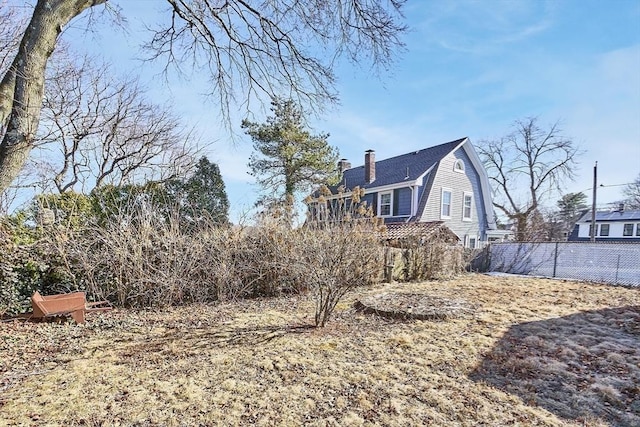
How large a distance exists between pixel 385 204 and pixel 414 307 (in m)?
11.8

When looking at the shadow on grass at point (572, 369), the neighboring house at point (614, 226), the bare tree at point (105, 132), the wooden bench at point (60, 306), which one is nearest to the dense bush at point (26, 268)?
the wooden bench at point (60, 306)

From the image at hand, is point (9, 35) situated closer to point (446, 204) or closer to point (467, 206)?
point (446, 204)

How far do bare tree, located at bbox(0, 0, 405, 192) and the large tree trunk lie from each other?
602 millimetres

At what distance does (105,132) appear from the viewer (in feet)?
36.8

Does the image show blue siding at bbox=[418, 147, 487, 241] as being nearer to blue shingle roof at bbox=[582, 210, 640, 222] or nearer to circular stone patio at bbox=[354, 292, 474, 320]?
circular stone patio at bbox=[354, 292, 474, 320]

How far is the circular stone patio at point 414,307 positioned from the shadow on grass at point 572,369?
3.41ft

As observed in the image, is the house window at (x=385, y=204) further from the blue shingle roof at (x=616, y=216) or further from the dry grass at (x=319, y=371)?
the blue shingle roof at (x=616, y=216)

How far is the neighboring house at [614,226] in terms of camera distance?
2652 cm

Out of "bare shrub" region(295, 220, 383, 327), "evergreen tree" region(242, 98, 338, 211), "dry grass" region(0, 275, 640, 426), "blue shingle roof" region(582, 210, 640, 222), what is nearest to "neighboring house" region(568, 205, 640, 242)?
"blue shingle roof" region(582, 210, 640, 222)

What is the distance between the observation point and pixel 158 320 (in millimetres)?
5445

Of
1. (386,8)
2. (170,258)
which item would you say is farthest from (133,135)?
(386,8)

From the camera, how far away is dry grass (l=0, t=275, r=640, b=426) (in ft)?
8.79

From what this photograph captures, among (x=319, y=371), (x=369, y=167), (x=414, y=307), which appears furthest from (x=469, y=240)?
(x=319, y=371)

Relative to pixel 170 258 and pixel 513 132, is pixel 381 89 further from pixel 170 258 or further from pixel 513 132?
pixel 513 132
